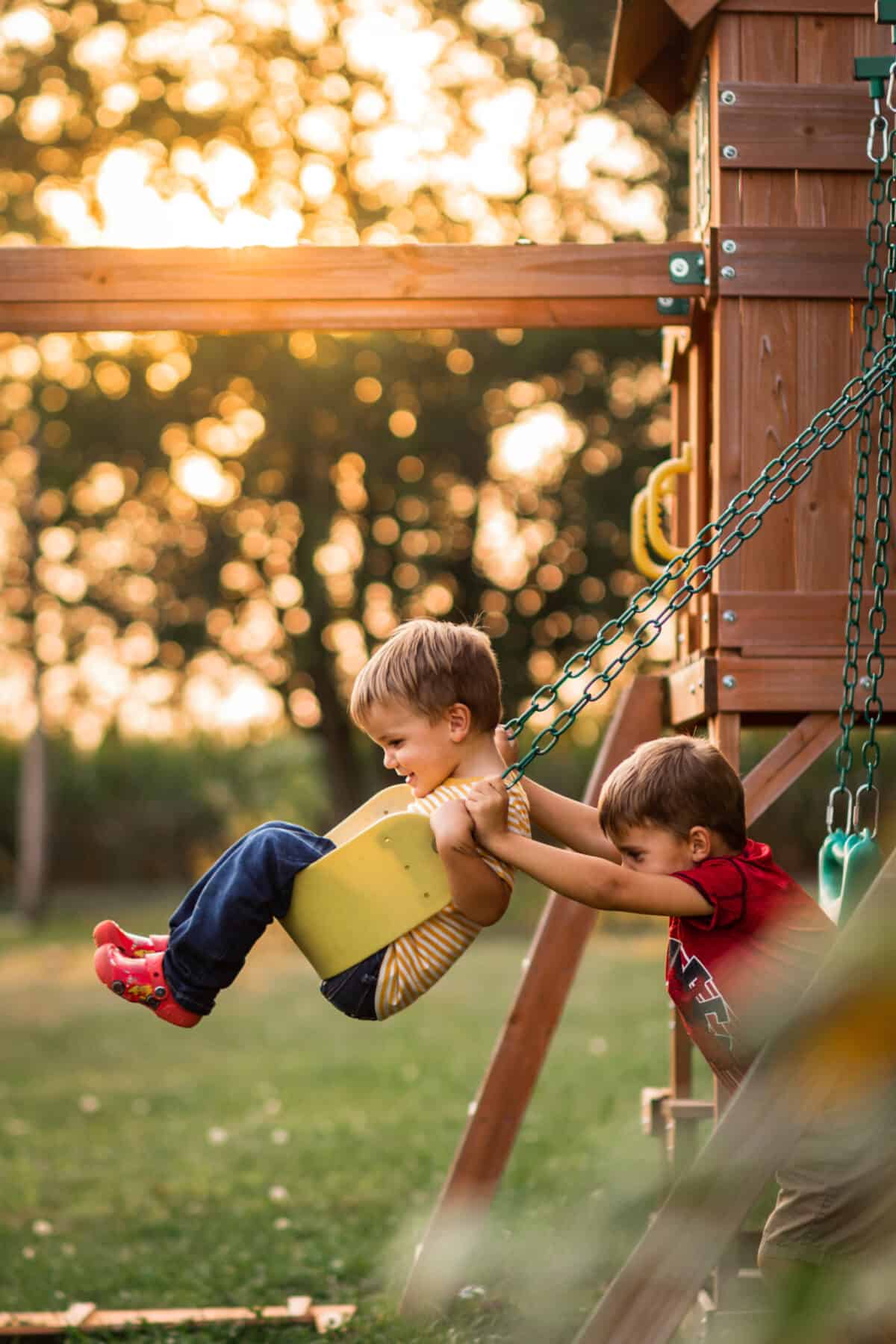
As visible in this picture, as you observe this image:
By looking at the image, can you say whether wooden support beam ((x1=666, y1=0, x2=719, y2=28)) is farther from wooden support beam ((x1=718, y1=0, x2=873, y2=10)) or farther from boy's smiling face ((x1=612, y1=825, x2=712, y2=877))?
boy's smiling face ((x1=612, y1=825, x2=712, y2=877))

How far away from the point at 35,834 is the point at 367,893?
18504mm

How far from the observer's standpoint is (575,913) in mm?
4902

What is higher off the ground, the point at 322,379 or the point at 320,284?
the point at 322,379

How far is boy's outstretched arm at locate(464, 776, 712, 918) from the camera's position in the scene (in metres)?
2.85

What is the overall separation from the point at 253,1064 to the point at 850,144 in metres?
8.00

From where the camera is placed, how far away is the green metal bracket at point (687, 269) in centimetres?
426

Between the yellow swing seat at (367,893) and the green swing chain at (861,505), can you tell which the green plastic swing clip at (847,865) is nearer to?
the green swing chain at (861,505)

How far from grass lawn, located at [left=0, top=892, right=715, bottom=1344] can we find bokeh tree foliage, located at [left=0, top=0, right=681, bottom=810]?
6325mm

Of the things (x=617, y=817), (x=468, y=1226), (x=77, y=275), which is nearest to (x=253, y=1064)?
(x=468, y=1226)

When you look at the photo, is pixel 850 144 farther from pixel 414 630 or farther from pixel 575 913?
pixel 575 913

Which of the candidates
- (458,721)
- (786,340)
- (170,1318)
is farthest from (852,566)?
(170,1318)

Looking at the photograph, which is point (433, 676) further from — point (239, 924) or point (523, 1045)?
point (523, 1045)

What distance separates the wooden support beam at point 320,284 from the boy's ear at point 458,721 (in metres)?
1.54

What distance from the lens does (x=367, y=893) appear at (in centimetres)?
313
